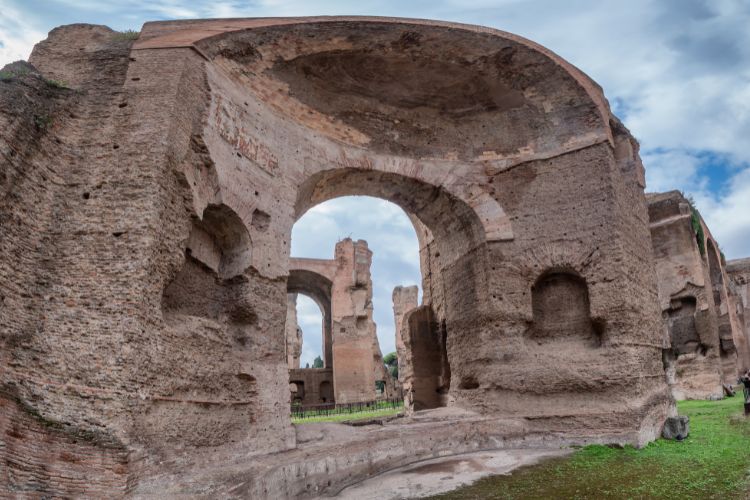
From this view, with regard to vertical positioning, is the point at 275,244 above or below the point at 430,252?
below

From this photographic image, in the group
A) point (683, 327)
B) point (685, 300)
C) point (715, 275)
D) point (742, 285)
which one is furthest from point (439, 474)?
point (742, 285)

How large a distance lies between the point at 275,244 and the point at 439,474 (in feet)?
11.3

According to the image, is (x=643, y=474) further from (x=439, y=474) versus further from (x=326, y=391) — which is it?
(x=326, y=391)

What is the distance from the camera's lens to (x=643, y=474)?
17.5 ft

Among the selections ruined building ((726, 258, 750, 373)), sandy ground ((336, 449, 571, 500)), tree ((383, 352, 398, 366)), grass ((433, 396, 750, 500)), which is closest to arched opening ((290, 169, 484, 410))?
sandy ground ((336, 449, 571, 500))

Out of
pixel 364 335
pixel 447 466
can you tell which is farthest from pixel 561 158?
pixel 364 335

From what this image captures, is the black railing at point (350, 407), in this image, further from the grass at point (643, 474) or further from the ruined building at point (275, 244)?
the grass at point (643, 474)

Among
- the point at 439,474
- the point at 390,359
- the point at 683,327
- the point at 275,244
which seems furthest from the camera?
the point at 390,359

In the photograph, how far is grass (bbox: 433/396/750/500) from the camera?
459 cm

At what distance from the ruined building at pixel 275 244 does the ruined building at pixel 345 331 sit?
9.49 meters

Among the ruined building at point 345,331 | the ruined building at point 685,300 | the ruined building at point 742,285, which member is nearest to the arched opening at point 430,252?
the ruined building at point 685,300

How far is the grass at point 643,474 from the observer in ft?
15.0

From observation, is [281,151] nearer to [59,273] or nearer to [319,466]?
[59,273]

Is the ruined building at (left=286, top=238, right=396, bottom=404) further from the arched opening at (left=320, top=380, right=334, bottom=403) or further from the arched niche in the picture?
the arched niche
